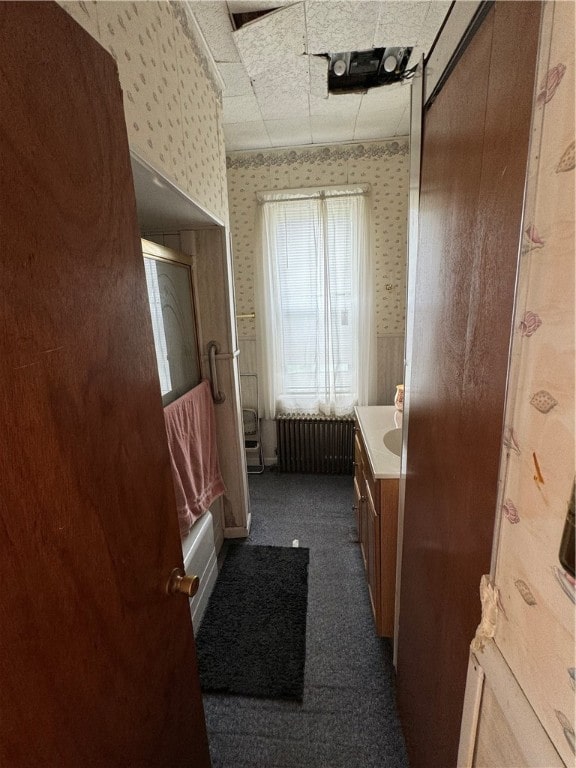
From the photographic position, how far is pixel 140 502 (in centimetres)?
69

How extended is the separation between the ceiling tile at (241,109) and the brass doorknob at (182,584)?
2399 millimetres

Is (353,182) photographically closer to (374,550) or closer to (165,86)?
(165,86)

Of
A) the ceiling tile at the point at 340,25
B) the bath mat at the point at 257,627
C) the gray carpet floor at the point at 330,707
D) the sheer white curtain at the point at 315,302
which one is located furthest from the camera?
the sheer white curtain at the point at 315,302

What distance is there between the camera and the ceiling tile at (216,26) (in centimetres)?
129

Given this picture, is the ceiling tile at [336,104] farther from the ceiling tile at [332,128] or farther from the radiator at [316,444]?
the radiator at [316,444]

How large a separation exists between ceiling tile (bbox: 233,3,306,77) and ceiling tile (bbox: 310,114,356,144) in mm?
668

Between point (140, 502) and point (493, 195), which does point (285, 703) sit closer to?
point (140, 502)

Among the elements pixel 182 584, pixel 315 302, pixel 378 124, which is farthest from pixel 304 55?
pixel 182 584

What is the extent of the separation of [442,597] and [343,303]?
2399mm

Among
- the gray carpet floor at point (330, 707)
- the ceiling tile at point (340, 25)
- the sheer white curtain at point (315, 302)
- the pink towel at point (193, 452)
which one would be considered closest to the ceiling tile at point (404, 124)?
the sheer white curtain at point (315, 302)

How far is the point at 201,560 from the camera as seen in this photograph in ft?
5.72

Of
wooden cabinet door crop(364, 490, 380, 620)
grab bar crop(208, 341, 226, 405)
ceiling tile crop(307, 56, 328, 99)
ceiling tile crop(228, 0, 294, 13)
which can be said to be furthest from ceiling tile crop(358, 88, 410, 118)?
wooden cabinet door crop(364, 490, 380, 620)

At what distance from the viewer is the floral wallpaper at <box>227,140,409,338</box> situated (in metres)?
2.62

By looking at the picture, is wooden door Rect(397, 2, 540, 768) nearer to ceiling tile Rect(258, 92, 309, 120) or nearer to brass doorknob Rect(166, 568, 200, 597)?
brass doorknob Rect(166, 568, 200, 597)
